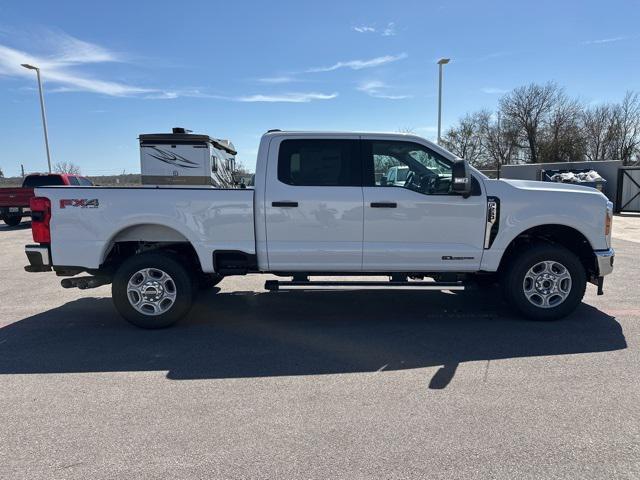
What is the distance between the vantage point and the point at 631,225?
16.2 m

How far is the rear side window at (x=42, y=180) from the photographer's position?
55.3ft

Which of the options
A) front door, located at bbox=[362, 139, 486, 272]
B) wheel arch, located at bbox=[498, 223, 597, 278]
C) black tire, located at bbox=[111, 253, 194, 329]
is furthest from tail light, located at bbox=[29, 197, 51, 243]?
wheel arch, located at bbox=[498, 223, 597, 278]

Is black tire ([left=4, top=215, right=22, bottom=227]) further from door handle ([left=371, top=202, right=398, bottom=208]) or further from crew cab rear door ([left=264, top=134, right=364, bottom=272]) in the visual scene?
door handle ([left=371, top=202, right=398, bottom=208])

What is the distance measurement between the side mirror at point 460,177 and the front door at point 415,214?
181 millimetres

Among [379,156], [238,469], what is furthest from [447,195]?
[238,469]

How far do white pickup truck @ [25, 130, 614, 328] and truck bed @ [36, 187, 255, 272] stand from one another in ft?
0.04

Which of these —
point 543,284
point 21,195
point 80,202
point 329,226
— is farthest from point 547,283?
point 21,195

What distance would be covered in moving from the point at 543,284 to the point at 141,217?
462 cm

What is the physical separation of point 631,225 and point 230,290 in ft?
51.3

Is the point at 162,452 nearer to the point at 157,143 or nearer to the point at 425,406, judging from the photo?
the point at 425,406

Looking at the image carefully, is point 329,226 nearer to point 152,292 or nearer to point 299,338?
point 299,338

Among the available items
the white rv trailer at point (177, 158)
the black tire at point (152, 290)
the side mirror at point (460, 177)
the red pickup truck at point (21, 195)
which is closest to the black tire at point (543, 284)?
the side mirror at point (460, 177)

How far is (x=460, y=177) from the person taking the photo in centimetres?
471

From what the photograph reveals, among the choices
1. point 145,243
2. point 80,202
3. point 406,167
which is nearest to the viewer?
point 80,202
